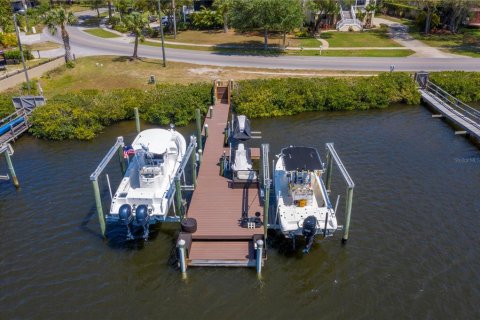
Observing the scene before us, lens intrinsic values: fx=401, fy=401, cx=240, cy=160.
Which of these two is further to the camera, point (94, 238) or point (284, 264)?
point (94, 238)

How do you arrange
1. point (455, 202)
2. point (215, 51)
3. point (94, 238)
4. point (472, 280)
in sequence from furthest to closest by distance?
point (215, 51)
point (455, 202)
point (94, 238)
point (472, 280)

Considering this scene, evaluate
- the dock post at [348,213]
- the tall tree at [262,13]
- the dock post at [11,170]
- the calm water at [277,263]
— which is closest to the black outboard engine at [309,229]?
the calm water at [277,263]

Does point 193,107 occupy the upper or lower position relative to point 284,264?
upper

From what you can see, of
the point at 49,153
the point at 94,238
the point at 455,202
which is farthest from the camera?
the point at 49,153

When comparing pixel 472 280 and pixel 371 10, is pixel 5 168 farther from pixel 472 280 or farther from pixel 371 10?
pixel 371 10

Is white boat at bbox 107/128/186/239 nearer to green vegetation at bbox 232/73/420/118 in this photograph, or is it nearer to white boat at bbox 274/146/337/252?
white boat at bbox 274/146/337/252

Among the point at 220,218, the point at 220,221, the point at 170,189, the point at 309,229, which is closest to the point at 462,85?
the point at 309,229

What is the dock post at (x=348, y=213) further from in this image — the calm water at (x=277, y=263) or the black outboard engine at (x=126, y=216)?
the black outboard engine at (x=126, y=216)

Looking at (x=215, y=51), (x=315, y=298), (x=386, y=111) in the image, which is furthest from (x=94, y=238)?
(x=215, y=51)
